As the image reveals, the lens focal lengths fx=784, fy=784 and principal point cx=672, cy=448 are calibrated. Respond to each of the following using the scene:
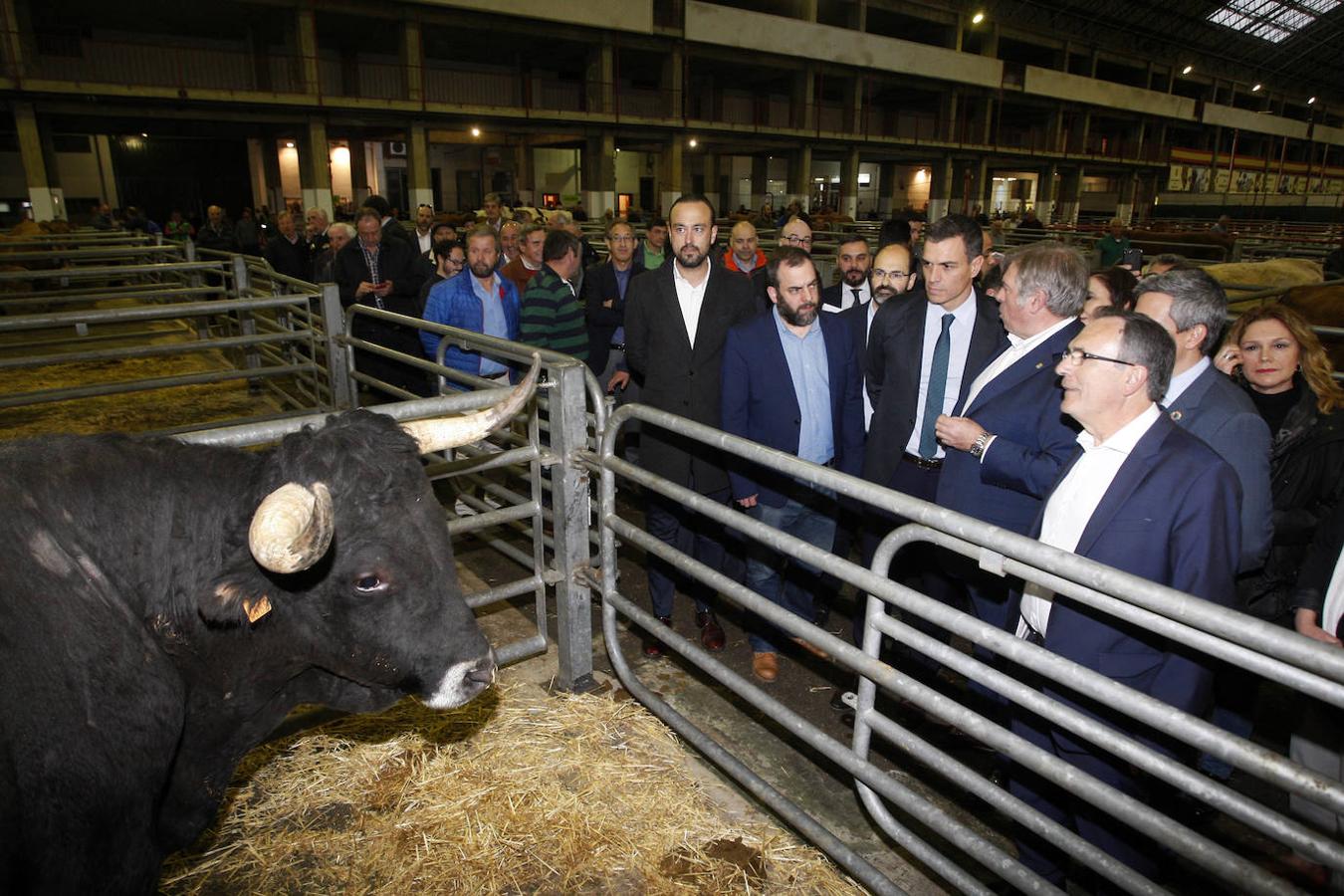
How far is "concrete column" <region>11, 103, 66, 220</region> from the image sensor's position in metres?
20.2

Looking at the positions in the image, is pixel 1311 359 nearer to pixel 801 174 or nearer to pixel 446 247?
pixel 446 247

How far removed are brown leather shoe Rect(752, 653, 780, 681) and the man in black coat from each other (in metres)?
4.66

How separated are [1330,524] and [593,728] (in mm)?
2942

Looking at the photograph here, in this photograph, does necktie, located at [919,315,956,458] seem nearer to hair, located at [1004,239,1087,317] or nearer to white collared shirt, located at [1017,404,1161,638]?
hair, located at [1004,239,1087,317]

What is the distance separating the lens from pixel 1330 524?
282cm

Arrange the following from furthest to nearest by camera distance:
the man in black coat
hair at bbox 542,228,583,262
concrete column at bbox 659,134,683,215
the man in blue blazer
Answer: concrete column at bbox 659,134,683,215, the man in black coat, hair at bbox 542,228,583,262, the man in blue blazer

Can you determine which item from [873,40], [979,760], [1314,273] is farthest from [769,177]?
[979,760]

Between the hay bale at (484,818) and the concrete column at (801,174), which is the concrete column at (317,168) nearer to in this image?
the concrete column at (801,174)

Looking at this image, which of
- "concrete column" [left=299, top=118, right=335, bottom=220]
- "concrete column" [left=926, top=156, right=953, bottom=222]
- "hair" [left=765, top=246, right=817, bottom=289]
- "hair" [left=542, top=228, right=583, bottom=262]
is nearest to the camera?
"hair" [left=765, top=246, right=817, bottom=289]

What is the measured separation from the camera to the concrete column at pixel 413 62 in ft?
79.5

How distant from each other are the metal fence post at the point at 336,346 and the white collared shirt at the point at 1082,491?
485 cm

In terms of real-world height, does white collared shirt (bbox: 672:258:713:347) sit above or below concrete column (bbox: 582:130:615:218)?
below

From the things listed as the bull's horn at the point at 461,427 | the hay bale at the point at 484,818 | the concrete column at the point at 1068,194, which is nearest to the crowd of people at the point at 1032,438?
the hay bale at the point at 484,818

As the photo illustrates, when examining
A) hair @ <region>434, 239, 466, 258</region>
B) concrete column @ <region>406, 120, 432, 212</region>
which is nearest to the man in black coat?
hair @ <region>434, 239, 466, 258</region>
